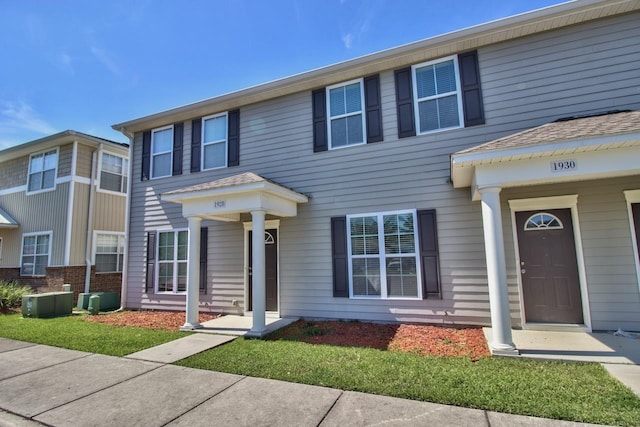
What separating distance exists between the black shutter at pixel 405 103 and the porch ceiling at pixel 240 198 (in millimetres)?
2726

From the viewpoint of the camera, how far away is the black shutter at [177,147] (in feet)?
31.1

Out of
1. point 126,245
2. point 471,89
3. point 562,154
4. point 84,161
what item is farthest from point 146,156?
point 562,154

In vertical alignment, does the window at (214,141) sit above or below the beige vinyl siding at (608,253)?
above

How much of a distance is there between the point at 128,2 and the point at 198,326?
7.18 meters

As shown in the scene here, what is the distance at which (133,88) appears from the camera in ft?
32.8

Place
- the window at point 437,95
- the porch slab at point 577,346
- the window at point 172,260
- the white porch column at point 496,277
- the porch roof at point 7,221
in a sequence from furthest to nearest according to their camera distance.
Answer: the porch roof at point 7,221 → the window at point 172,260 → the window at point 437,95 → the white porch column at point 496,277 → the porch slab at point 577,346

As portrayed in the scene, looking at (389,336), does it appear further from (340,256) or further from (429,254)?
(340,256)

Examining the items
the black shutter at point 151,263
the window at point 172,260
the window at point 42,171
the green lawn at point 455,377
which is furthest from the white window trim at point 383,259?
the window at point 42,171

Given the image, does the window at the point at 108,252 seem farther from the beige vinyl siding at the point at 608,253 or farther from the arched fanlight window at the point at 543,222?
the beige vinyl siding at the point at 608,253

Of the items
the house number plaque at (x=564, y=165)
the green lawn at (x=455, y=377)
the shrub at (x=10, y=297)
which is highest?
the house number plaque at (x=564, y=165)

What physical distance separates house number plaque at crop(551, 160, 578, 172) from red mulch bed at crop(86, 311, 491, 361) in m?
2.85

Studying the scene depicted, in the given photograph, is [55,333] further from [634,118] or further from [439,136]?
[634,118]

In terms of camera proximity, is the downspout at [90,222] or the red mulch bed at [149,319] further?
the downspout at [90,222]

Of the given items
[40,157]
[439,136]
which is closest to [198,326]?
[439,136]
